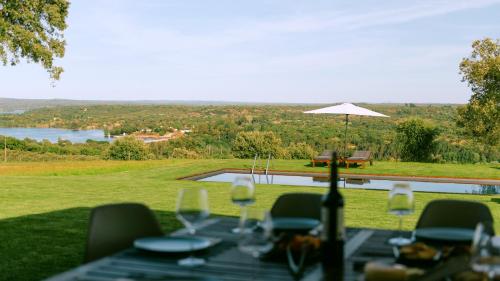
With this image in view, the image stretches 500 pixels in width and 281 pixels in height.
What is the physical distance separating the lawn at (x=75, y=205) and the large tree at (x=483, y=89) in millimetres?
6844

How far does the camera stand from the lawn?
5.34 m

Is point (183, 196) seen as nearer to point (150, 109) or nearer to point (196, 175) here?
point (196, 175)

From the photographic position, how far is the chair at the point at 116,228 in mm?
2809

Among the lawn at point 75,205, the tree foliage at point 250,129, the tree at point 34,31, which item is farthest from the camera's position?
the tree foliage at point 250,129

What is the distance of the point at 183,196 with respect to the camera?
2283 millimetres

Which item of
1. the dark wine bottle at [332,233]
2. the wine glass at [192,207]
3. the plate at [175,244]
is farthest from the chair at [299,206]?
the dark wine bottle at [332,233]

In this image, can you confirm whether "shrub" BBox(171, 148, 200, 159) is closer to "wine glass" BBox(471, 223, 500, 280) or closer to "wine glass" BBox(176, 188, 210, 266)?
"wine glass" BBox(176, 188, 210, 266)

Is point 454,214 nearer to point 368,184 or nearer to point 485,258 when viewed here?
point 485,258

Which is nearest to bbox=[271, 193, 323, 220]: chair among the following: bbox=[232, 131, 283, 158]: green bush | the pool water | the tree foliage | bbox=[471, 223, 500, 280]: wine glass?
bbox=[471, 223, 500, 280]: wine glass

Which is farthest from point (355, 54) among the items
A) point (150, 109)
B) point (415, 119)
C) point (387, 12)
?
point (150, 109)

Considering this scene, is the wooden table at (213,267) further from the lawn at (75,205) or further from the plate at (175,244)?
the lawn at (75,205)

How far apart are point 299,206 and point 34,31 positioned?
568 inches

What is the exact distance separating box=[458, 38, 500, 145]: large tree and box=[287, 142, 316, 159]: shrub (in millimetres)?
7622

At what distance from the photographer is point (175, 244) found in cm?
235
